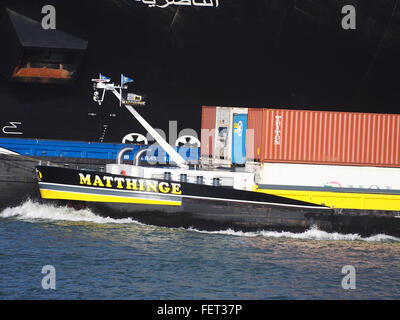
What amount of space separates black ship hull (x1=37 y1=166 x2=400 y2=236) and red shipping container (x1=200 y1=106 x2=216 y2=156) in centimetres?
523

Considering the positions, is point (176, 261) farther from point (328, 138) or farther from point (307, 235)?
point (328, 138)

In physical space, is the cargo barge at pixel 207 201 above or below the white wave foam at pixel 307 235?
above

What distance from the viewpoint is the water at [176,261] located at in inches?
719

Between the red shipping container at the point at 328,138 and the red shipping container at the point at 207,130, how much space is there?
3.71 metres

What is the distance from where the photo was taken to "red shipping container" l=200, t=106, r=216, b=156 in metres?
31.5

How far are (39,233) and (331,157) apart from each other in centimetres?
1382

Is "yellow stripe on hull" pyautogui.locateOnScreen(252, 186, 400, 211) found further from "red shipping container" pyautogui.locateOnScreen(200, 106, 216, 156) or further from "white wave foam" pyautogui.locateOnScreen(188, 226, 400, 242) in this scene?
"red shipping container" pyautogui.locateOnScreen(200, 106, 216, 156)

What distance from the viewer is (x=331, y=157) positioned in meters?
28.3

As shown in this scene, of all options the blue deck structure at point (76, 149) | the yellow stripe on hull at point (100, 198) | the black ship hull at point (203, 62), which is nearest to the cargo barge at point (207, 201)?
the yellow stripe on hull at point (100, 198)

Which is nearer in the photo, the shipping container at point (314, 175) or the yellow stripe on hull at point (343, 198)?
the yellow stripe on hull at point (343, 198)

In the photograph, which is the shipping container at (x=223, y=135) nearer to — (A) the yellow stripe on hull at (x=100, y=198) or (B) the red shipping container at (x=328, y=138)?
(B) the red shipping container at (x=328, y=138)

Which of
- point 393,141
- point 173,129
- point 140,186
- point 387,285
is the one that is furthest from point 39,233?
point 393,141
